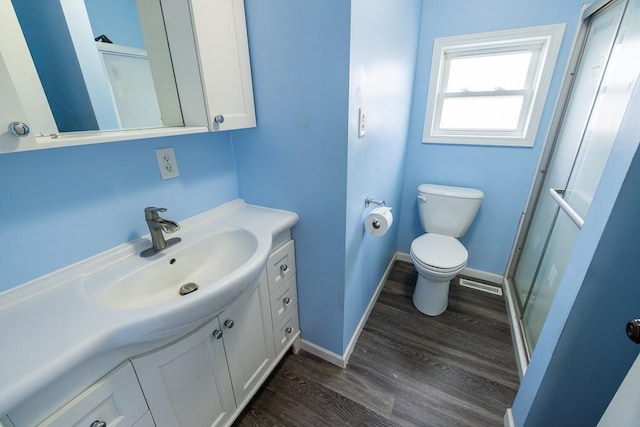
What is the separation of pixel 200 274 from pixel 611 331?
145 cm

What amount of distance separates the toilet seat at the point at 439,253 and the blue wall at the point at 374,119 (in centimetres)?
27

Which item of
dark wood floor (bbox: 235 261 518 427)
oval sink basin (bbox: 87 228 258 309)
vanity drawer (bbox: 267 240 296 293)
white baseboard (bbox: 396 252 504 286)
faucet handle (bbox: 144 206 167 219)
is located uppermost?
faucet handle (bbox: 144 206 167 219)

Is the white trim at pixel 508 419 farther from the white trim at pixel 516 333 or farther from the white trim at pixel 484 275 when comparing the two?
the white trim at pixel 484 275

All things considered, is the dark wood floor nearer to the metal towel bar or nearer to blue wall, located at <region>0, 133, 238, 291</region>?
the metal towel bar

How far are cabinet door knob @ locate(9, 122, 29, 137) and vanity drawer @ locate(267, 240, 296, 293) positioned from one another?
0.85m

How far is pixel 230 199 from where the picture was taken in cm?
140

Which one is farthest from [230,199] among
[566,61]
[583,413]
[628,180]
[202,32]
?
[566,61]

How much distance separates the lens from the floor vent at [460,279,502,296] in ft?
6.81

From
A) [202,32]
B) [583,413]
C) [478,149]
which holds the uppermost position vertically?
[202,32]

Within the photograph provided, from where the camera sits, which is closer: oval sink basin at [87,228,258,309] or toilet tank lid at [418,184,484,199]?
oval sink basin at [87,228,258,309]

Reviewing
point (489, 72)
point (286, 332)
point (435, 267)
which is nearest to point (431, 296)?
point (435, 267)

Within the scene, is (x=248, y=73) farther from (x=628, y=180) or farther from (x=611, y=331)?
(x=611, y=331)

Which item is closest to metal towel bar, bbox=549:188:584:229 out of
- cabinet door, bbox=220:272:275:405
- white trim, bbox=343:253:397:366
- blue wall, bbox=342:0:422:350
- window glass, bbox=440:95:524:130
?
window glass, bbox=440:95:524:130

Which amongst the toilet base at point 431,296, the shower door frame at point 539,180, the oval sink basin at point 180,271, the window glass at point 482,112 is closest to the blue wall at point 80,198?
the oval sink basin at point 180,271
